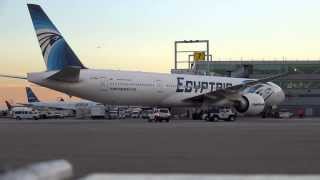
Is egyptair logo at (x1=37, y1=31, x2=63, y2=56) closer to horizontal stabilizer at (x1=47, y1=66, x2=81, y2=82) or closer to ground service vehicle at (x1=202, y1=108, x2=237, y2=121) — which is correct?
horizontal stabilizer at (x1=47, y1=66, x2=81, y2=82)

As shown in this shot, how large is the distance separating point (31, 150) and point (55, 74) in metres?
29.6

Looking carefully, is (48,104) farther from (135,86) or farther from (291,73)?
(135,86)

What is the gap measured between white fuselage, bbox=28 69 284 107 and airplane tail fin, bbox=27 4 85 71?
190cm

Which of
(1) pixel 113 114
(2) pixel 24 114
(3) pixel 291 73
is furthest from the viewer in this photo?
(3) pixel 291 73

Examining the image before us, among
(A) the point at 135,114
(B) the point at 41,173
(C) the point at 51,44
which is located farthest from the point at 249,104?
(B) the point at 41,173

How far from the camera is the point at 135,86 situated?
53094 millimetres

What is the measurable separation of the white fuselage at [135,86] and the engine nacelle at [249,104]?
17.3 ft

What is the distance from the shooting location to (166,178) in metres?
4.12

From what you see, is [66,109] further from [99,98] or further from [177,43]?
[99,98]

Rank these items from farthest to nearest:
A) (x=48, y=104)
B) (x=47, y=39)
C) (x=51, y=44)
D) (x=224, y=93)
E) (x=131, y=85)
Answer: (x=48, y=104)
(x=224, y=93)
(x=131, y=85)
(x=51, y=44)
(x=47, y=39)

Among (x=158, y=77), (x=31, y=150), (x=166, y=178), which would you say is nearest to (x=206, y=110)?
(x=158, y=77)

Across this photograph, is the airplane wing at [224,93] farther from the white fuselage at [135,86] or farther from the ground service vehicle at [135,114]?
the ground service vehicle at [135,114]

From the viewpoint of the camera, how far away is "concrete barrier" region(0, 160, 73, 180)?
3.47 m

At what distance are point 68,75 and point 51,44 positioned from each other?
3.87 metres
